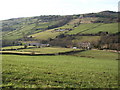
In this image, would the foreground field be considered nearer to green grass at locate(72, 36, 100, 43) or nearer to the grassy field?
green grass at locate(72, 36, 100, 43)

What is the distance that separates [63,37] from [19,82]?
361 ft

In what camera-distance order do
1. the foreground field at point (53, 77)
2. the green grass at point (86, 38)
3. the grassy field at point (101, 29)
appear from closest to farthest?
1. the foreground field at point (53, 77)
2. the green grass at point (86, 38)
3. the grassy field at point (101, 29)

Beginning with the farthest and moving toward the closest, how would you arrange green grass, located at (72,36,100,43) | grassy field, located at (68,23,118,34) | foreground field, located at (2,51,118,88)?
grassy field, located at (68,23,118,34) < green grass, located at (72,36,100,43) < foreground field, located at (2,51,118,88)

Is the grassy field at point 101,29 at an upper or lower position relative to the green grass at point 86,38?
upper

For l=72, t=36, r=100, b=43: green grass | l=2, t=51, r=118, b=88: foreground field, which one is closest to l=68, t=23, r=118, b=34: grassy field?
l=72, t=36, r=100, b=43: green grass

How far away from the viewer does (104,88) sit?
43.8 ft

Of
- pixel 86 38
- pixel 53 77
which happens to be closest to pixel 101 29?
pixel 86 38

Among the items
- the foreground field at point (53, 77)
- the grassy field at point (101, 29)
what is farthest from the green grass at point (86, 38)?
the foreground field at point (53, 77)

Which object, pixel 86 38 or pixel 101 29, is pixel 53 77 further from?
pixel 101 29

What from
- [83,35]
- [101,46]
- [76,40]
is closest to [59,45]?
[76,40]

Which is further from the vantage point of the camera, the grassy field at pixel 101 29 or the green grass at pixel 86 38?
the grassy field at pixel 101 29

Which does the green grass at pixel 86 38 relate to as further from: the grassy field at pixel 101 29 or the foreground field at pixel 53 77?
the foreground field at pixel 53 77

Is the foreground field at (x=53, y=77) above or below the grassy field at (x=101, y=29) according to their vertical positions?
below

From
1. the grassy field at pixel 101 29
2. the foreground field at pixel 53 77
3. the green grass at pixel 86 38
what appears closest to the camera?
the foreground field at pixel 53 77
